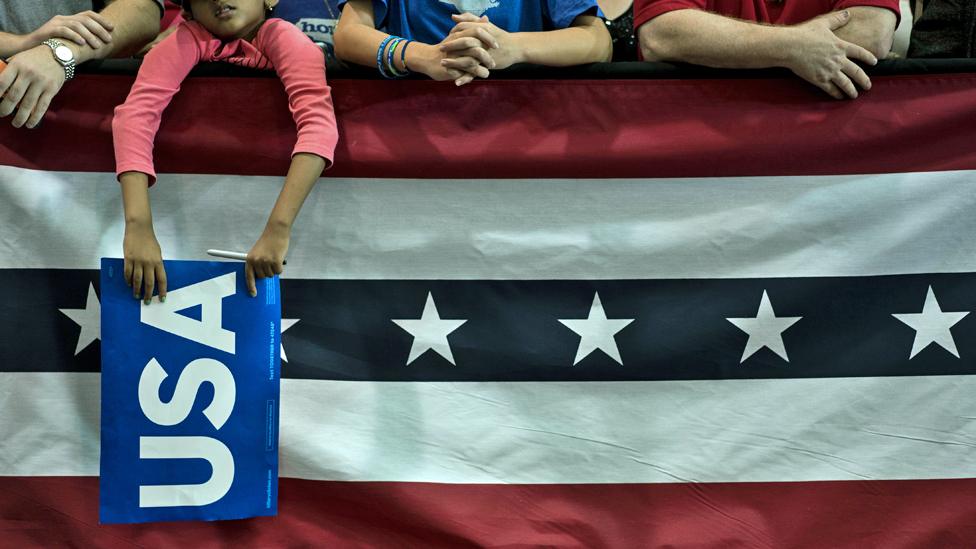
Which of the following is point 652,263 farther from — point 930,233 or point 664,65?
point 930,233

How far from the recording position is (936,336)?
1.91 meters

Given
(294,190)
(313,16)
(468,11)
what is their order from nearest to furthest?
(294,190)
(468,11)
(313,16)

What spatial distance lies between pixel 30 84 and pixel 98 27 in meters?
0.19

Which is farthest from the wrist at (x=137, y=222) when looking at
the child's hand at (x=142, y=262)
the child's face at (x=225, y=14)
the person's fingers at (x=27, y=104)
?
the child's face at (x=225, y=14)

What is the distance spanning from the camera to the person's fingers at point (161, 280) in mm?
1784

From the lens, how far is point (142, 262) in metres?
1.78

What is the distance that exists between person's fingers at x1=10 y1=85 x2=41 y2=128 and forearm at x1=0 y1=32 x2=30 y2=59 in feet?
0.43

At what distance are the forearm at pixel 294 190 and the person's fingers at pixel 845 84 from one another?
3.49 ft

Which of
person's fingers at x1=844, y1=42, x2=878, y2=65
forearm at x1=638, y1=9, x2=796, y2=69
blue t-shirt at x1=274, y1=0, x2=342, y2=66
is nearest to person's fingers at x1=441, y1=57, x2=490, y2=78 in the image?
forearm at x1=638, y1=9, x2=796, y2=69

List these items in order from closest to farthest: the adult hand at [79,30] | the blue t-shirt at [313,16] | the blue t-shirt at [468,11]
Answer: the adult hand at [79,30]
the blue t-shirt at [468,11]
the blue t-shirt at [313,16]

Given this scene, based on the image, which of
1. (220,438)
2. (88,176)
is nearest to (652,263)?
(220,438)

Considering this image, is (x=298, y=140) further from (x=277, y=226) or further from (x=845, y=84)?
(x=845, y=84)

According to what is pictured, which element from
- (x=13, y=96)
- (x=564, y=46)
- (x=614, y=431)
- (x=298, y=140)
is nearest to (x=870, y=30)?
(x=564, y=46)

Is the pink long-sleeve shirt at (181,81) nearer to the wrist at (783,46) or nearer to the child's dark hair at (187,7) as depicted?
the child's dark hair at (187,7)
